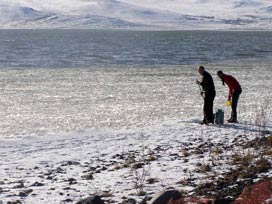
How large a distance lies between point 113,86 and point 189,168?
14.1 meters

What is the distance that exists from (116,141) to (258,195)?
6.40 m

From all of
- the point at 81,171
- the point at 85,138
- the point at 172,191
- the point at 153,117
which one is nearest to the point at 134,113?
the point at 153,117

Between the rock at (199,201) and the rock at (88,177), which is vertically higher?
the rock at (199,201)

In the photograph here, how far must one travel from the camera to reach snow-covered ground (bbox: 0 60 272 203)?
943cm

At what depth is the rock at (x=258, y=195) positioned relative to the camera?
6.95 metres

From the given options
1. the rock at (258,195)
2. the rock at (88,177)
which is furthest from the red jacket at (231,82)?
the rock at (258,195)

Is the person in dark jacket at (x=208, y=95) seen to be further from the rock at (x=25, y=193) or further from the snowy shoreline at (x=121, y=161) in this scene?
the rock at (x=25, y=193)

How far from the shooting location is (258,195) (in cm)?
721

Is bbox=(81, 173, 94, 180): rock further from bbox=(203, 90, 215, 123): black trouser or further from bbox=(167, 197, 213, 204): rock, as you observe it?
bbox=(203, 90, 215, 123): black trouser

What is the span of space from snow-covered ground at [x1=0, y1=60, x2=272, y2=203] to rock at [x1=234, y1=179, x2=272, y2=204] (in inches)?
53.9

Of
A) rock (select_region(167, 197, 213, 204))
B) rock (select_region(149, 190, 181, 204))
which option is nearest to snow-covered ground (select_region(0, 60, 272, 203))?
rock (select_region(149, 190, 181, 204))

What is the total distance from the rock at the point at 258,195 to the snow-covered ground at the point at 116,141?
4.49 ft

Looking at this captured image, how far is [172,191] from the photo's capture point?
797 centimetres

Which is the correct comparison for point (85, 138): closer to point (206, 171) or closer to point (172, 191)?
point (206, 171)
